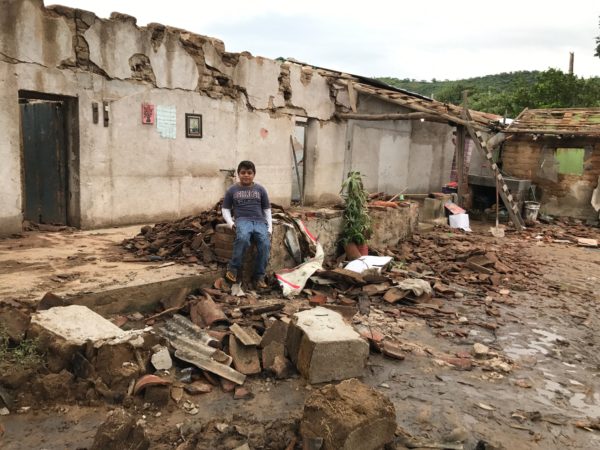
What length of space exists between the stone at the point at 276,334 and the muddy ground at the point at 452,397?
0.44 m

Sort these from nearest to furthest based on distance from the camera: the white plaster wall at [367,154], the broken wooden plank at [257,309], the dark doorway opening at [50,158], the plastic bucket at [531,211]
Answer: the broken wooden plank at [257,309] → the dark doorway opening at [50,158] → the white plaster wall at [367,154] → the plastic bucket at [531,211]

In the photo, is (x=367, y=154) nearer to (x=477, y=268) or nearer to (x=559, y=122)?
(x=477, y=268)

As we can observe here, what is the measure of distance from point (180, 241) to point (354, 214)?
3168 mm

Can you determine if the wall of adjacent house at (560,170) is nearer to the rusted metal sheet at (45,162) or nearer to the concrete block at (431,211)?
the concrete block at (431,211)

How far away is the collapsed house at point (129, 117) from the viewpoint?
23.0ft

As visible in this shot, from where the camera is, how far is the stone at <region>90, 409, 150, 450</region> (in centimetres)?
288

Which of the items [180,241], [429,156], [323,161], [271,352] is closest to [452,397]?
[271,352]

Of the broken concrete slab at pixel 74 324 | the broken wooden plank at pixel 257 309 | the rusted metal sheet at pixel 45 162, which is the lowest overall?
the broken wooden plank at pixel 257 309

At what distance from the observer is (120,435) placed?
9.55 feet

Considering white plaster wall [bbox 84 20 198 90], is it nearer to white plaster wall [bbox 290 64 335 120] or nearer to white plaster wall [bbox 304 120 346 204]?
white plaster wall [bbox 290 64 335 120]

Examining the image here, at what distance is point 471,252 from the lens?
8.73 metres

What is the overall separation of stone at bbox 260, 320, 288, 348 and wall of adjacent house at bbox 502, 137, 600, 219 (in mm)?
13600

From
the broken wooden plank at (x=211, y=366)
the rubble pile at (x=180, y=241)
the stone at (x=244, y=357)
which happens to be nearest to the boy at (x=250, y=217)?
the rubble pile at (x=180, y=241)

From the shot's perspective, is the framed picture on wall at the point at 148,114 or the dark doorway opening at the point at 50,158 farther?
the framed picture on wall at the point at 148,114
